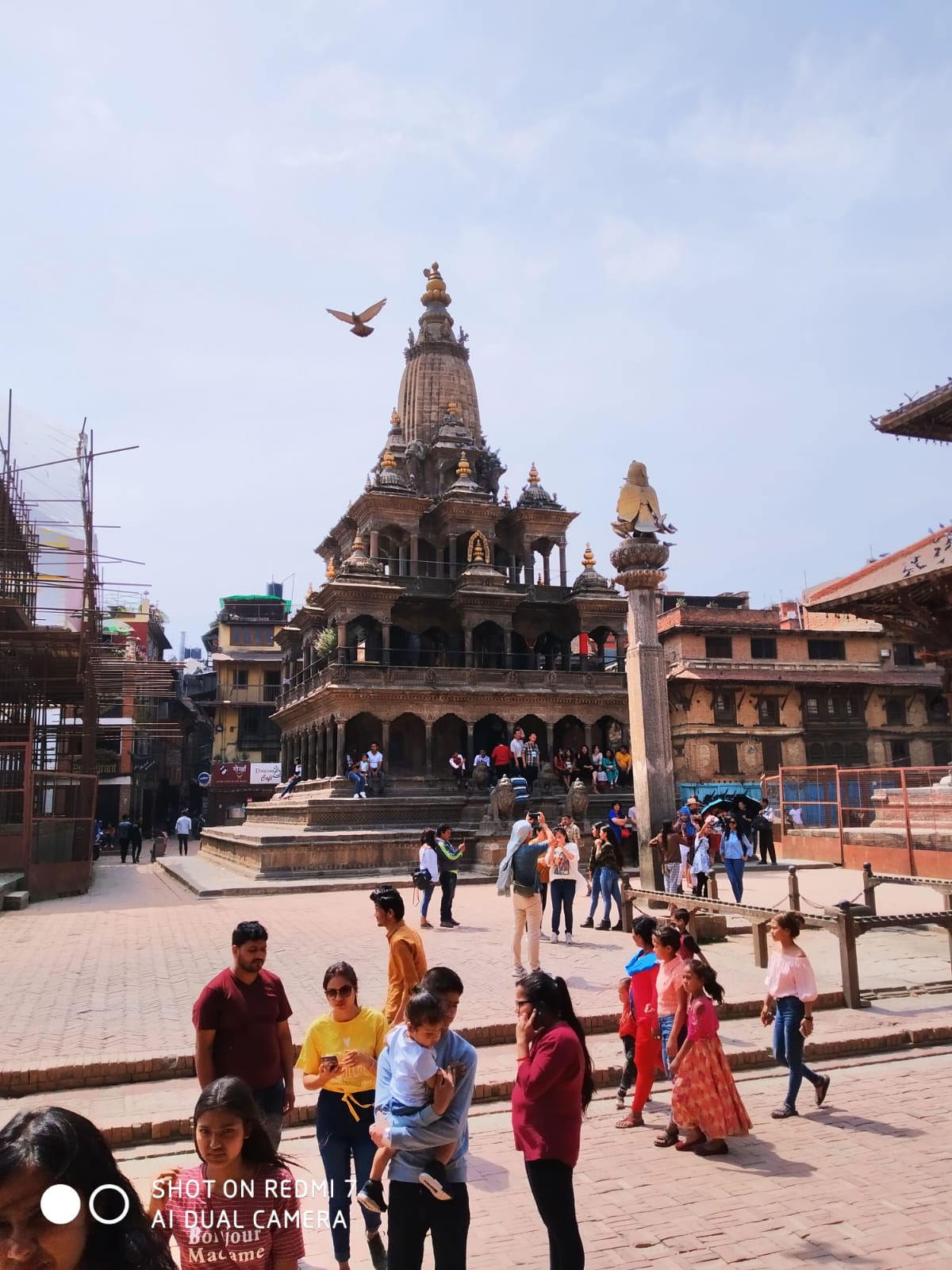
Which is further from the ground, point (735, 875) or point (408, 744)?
point (408, 744)

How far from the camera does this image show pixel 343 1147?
14.7 ft

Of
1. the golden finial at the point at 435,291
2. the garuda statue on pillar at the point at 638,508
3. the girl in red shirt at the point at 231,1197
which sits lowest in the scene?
the girl in red shirt at the point at 231,1197

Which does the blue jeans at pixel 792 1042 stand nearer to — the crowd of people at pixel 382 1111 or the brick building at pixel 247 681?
the crowd of people at pixel 382 1111

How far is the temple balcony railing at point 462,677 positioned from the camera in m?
31.9

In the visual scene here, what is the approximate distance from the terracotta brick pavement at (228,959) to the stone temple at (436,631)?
10611 millimetres

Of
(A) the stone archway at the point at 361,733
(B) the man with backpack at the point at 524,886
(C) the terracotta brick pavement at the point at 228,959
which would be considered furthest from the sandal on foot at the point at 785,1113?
(A) the stone archway at the point at 361,733

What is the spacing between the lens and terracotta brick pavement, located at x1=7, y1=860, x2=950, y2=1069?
8414mm

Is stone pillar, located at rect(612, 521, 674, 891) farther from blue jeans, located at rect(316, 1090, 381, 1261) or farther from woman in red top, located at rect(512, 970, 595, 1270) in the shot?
woman in red top, located at rect(512, 970, 595, 1270)

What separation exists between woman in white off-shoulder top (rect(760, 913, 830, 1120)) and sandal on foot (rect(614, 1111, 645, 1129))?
36.0 inches

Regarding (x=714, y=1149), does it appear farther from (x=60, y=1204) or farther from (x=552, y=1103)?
(x=60, y=1204)

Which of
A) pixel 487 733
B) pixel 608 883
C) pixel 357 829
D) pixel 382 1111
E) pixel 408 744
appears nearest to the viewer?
pixel 382 1111

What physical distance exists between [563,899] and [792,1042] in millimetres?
6291

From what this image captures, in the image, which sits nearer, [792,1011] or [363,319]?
[792,1011]

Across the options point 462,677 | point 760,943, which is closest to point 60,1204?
point 760,943
